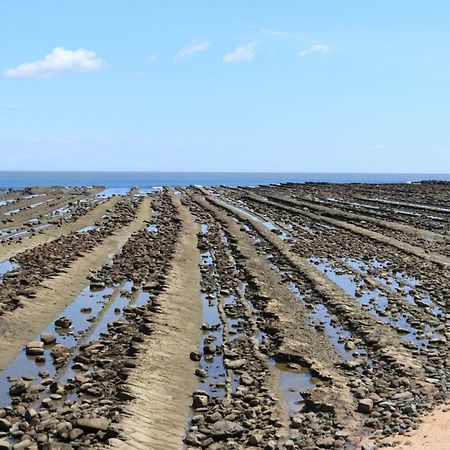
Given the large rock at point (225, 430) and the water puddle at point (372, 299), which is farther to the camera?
the water puddle at point (372, 299)

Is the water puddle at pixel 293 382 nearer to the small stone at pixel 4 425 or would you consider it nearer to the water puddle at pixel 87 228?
the small stone at pixel 4 425

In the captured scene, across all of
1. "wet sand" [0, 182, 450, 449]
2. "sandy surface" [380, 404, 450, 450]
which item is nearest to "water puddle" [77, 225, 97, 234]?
"wet sand" [0, 182, 450, 449]

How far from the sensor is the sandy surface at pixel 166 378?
10445 mm

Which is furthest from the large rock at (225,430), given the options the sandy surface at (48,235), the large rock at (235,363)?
the sandy surface at (48,235)

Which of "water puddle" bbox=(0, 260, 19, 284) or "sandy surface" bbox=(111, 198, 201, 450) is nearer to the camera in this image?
"sandy surface" bbox=(111, 198, 201, 450)

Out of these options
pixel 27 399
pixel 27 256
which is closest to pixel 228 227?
pixel 27 256

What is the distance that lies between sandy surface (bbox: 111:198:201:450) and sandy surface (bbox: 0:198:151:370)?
359 cm

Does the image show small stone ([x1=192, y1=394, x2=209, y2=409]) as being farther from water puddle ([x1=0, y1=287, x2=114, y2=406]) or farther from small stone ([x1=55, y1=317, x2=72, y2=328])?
small stone ([x1=55, y1=317, x2=72, y2=328])

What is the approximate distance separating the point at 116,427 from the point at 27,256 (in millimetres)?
19761

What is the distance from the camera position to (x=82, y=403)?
11.8 metres

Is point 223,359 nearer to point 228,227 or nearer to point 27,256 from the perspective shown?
point 27,256

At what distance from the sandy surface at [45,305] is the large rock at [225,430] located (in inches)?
251

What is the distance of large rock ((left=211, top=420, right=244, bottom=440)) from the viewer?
10.5 m

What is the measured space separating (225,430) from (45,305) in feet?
35.9
